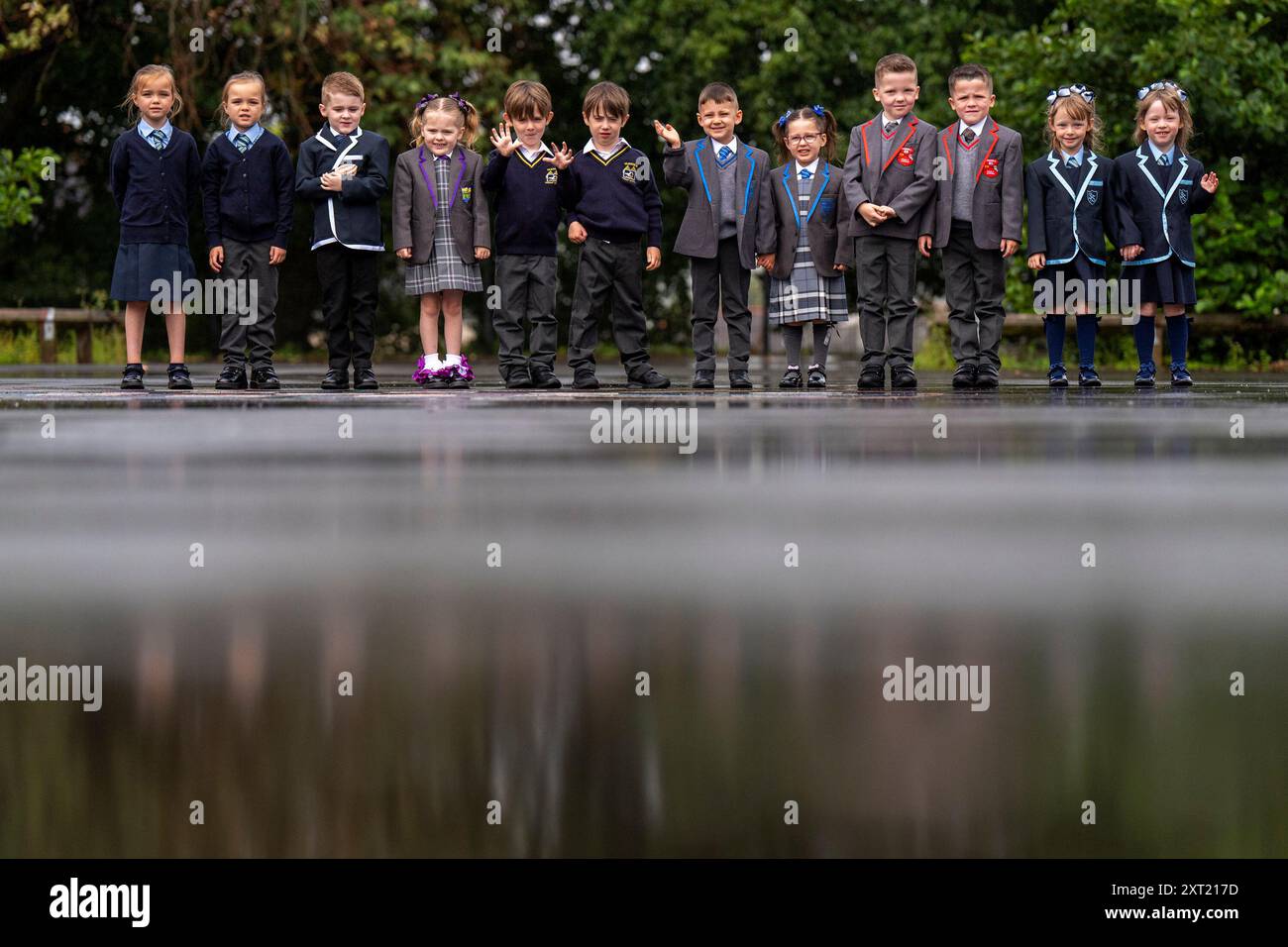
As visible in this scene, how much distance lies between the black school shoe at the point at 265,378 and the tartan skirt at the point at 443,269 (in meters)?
1.31

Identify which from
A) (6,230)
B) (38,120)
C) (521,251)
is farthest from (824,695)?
(38,120)

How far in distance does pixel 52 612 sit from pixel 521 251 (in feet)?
28.9

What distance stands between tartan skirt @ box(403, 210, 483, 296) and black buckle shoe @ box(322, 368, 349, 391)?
1.03 m

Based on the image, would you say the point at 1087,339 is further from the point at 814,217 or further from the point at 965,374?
the point at 814,217

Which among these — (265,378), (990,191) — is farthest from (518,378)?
(990,191)

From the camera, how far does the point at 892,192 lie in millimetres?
12625

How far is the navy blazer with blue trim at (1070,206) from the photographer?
12.9 m

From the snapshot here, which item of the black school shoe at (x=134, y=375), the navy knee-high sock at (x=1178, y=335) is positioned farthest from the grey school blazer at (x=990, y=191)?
the black school shoe at (x=134, y=375)

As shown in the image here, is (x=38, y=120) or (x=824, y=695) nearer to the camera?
(x=824, y=695)

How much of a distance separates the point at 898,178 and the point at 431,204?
3117mm

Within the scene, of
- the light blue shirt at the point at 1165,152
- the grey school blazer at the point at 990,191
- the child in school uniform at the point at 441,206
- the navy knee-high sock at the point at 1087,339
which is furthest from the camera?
the navy knee-high sock at the point at 1087,339

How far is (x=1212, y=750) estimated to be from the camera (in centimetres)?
307

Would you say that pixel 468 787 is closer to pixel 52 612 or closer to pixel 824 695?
pixel 824 695

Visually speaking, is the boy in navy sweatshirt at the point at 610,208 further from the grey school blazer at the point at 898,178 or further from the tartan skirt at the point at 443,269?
the grey school blazer at the point at 898,178
